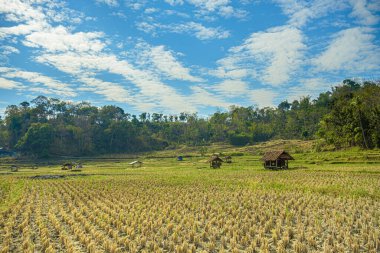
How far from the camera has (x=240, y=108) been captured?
129 m

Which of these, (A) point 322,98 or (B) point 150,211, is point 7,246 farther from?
(A) point 322,98

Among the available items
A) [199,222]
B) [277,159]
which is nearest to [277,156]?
[277,159]

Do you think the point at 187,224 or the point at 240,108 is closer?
the point at 187,224

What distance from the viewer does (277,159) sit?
38.2 meters

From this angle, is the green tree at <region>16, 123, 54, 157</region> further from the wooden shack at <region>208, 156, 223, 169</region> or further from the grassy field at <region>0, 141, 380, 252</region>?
the grassy field at <region>0, 141, 380, 252</region>

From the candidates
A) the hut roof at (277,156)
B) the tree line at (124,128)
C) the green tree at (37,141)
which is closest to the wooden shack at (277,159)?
the hut roof at (277,156)

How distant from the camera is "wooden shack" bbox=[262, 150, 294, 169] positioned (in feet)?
126

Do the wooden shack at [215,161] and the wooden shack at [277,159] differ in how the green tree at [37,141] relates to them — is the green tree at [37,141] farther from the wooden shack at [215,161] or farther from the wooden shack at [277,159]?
the wooden shack at [277,159]

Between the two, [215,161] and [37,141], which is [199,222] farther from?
[37,141]

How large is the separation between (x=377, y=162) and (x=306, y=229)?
3275 centimetres

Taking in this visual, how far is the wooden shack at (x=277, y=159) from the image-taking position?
126ft

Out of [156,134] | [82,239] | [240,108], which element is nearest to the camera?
[82,239]


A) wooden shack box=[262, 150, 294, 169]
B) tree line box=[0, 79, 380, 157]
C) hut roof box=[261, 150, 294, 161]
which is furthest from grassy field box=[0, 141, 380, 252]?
tree line box=[0, 79, 380, 157]

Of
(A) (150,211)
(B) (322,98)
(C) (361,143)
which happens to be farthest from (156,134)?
(A) (150,211)
